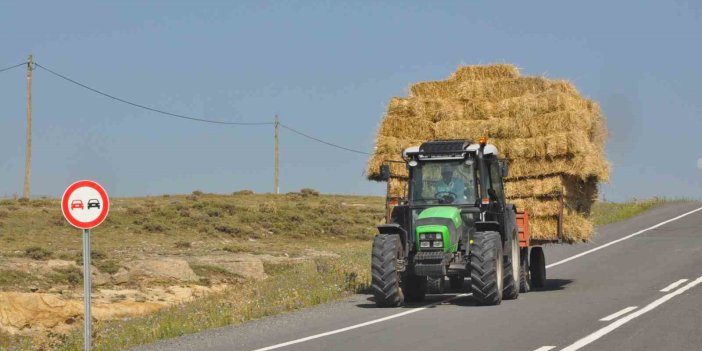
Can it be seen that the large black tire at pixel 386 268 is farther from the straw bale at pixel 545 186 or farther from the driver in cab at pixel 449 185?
the straw bale at pixel 545 186

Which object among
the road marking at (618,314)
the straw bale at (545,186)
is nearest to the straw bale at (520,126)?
the straw bale at (545,186)

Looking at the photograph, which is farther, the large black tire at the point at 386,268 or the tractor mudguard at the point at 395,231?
the tractor mudguard at the point at 395,231

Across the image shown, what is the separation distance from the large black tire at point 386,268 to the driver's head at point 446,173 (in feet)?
5.85

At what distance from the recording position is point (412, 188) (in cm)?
2008

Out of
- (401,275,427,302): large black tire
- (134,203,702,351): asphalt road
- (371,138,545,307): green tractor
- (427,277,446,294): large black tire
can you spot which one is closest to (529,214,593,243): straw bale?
(134,203,702,351): asphalt road

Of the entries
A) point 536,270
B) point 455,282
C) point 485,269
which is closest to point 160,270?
point 455,282

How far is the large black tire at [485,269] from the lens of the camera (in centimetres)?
1880

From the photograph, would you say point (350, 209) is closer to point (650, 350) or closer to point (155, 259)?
point (155, 259)

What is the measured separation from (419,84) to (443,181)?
531cm

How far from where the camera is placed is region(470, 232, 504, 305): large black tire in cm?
1880

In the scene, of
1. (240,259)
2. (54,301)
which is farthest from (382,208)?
(54,301)

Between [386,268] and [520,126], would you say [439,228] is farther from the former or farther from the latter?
[520,126]

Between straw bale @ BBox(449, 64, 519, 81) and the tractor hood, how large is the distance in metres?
6.44

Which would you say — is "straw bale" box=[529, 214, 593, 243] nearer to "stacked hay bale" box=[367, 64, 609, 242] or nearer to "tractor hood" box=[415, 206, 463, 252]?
"stacked hay bale" box=[367, 64, 609, 242]
